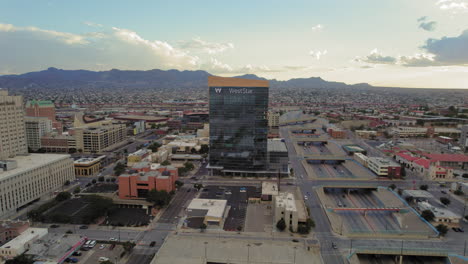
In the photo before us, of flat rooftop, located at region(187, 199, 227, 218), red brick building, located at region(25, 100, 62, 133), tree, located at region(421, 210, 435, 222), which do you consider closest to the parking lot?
flat rooftop, located at region(187, 199, 227, 218)

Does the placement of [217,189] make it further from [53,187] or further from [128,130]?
[128,130]

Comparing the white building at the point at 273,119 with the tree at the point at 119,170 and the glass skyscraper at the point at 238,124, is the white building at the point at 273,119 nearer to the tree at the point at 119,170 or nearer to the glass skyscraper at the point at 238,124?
the glass skyscraper at the point at 238,124

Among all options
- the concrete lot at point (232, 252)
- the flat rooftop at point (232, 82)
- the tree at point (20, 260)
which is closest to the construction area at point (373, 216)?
the concrete lot at point (232, 252)

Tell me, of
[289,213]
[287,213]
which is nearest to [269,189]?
[287,213]

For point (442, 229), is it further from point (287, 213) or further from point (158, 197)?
point (158, 197)

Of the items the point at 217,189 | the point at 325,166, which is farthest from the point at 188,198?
the point at 325,166

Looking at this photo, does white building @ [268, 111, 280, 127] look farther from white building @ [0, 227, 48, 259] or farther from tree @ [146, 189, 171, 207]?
white building @ [0, 227, 48, 259]
